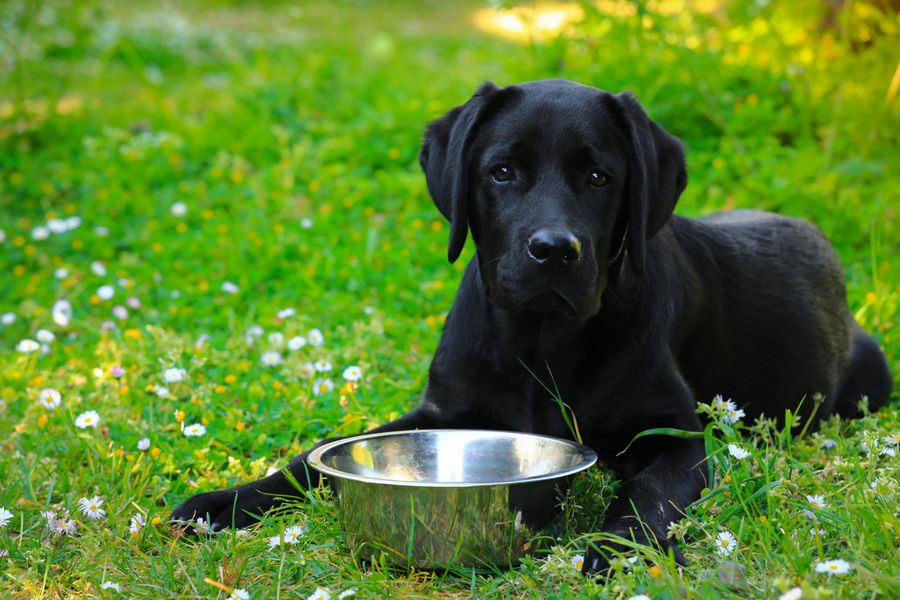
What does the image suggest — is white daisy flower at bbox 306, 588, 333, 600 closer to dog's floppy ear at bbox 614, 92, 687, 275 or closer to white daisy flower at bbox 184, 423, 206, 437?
white daisy flower at bbox 184, 423, 206, 437

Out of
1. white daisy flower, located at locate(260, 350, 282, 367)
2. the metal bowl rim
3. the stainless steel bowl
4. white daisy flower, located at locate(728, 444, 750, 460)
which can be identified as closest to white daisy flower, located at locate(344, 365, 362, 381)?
white daisy flower, located at locate(260, 350, 282, 367)

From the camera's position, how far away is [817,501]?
2471 millimetres

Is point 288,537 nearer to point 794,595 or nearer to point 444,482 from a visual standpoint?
point 444,482

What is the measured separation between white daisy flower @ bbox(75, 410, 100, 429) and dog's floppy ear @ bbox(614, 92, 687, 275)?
80.8 inches

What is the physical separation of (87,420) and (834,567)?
258 cm

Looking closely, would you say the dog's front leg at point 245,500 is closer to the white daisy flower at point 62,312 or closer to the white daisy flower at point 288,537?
the white daisy flower at point 288,537

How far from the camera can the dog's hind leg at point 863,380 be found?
3.89 m

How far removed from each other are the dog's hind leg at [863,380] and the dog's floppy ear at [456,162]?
202cm

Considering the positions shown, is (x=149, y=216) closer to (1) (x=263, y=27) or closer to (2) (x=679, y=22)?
(2) (x=679, y=22)

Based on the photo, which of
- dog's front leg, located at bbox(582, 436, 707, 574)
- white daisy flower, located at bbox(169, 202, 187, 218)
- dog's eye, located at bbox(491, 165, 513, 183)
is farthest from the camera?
white daisy flower, located at bbox(169, 202, 187, 218)

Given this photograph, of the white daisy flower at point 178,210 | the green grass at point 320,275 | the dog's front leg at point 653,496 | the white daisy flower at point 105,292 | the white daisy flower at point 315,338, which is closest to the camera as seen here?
the dog's front leg at point 653,496

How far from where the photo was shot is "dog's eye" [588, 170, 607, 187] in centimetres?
284

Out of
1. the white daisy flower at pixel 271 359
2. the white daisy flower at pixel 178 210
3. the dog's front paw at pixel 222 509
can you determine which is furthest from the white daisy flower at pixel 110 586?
the white daisy flower at pixel 178 210

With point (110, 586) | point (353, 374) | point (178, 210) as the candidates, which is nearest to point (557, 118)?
point (353, 374)
